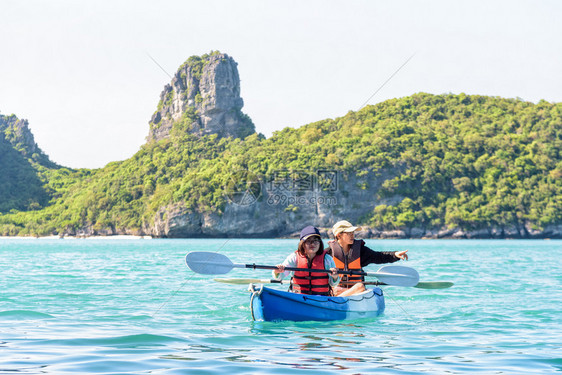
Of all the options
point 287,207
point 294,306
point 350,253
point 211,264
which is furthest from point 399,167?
point 294,306

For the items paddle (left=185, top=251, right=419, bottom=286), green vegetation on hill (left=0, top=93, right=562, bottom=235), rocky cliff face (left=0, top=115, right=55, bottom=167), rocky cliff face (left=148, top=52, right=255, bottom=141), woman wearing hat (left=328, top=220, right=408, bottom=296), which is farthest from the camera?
rocky cliff face (left=0, top=115, right=55, bottom=167)

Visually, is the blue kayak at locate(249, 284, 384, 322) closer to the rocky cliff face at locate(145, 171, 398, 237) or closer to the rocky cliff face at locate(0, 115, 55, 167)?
the rocky cliff face at locate(145, 171, 398, 237)

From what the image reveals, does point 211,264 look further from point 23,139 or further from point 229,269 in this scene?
point 23,139

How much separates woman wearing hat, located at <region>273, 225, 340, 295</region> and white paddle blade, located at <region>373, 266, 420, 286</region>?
1385 mm

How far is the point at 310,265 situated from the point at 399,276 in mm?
2393

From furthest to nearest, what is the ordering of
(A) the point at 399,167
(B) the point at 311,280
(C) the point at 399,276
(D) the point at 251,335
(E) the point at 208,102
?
(E) the point at 208,102, (A) the point at 399,167, (C) the point at 399,276, (B) the point at 311,280, (D) the point at 251,335

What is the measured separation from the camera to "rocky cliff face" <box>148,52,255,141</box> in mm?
148625

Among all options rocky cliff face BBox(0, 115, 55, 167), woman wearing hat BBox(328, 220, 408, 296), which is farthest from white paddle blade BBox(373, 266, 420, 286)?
rocky cliff face BBox(0, 115, 55, 167)

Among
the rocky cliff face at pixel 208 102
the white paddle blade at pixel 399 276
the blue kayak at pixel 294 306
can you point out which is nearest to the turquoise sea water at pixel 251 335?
the blue kayak at pixel 294 306

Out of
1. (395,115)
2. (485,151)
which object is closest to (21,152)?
(395,115)

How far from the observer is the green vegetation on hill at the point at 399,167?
104m

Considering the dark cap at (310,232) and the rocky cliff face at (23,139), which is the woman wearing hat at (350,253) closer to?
the dark cap at (310,232)

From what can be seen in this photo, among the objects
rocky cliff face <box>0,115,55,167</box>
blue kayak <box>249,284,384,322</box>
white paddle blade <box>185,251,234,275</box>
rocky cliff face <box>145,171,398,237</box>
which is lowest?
blue kayak <box>249,284,384,322</box>

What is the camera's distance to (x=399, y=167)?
10975cm
